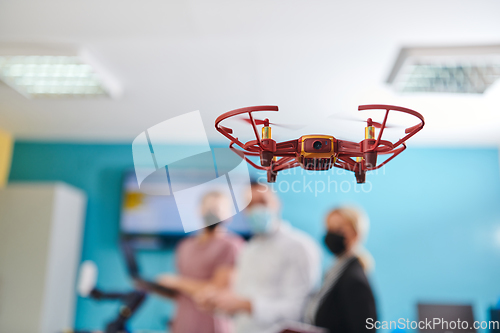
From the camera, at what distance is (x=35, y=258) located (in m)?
2.64

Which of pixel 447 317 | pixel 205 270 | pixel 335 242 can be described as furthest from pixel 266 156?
pixel 447 317

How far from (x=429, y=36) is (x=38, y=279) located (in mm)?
2545

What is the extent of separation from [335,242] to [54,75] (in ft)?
6.10

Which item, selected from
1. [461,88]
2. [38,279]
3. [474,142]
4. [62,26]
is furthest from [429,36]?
[38,279]

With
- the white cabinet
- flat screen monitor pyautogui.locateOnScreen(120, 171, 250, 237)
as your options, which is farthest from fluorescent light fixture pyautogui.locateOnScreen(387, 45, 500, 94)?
the white cabinet

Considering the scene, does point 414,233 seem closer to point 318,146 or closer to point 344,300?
point 344,300

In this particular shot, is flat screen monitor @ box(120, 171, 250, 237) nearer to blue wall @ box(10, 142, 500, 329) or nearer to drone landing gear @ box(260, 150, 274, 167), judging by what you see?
blue wall @ box(10, 142, 500, 329)

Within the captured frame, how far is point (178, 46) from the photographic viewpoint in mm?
1860

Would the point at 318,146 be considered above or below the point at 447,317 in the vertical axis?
above

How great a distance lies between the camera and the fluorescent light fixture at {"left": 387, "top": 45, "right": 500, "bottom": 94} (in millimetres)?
1719

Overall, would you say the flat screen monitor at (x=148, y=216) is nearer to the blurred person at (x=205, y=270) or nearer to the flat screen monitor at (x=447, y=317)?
the blurred person at (x=205, y=270)

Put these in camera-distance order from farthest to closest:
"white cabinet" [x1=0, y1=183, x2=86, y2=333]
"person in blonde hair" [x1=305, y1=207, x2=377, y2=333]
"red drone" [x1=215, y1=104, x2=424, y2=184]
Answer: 1. "white cabinet" [x1=0, y1=183, x2=86, y2=333]
2. "person in blonde hair" [x1=305, y1=207, x2=377, y2=333]
3. "red drone" [x1=215, y1=104, x2=424, y2=184]

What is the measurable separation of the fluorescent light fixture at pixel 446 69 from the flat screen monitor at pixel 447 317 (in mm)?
1476

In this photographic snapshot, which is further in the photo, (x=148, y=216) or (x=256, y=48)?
(x=148, y=216)
